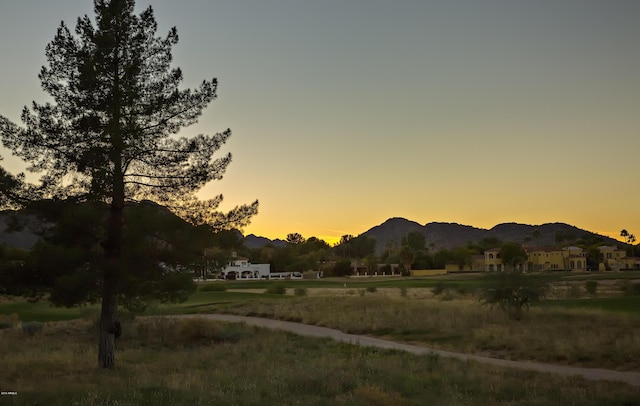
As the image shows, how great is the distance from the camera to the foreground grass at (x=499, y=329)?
22016 mm

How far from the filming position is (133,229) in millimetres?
19938

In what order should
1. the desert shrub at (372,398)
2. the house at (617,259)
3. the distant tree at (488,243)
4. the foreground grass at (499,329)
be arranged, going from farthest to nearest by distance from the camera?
the distant tree at (488,243)
the house at (617,259)
the foreground grass at (499,329)
the desert shrub at (372,398)

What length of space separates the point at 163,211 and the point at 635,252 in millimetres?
182821

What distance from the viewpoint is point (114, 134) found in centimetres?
1842

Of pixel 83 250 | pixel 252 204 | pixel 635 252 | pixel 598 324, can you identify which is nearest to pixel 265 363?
pixel 252 204

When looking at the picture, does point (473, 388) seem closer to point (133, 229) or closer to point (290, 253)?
point (133, 229)

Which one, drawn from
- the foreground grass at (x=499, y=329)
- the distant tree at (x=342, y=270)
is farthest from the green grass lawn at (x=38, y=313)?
the distant tree at (x=342, y=270)

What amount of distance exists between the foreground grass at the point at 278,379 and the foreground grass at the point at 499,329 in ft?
15.2

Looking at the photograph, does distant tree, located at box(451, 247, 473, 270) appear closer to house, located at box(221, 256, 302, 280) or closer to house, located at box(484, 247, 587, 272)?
house, located at box(484, 247, 587, 272)

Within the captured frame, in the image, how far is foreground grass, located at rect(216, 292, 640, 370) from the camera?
2202 centimetres

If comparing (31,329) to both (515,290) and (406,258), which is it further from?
(406,258)

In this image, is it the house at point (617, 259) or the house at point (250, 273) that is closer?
the house at point (250, 273)

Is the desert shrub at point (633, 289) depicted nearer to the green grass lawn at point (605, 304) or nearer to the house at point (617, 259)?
the green grass lawn at point (605, 304)

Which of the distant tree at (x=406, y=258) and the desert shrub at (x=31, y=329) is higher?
the distant tree at (x=406, y=258)
